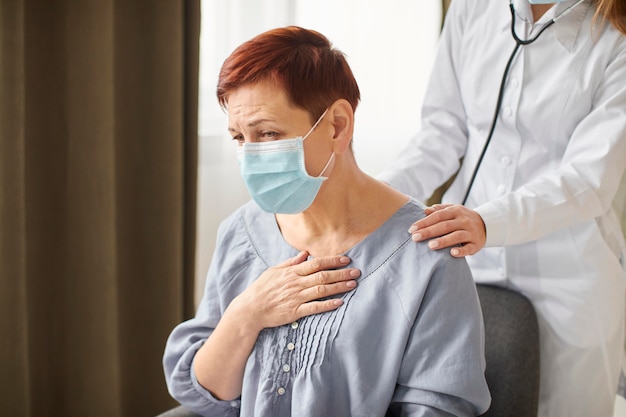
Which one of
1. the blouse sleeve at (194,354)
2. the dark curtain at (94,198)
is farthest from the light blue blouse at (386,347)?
the dark curtain at (94,198)

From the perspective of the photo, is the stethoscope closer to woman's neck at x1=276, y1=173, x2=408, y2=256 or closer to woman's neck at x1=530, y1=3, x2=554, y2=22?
woman's neck at x1=530, y1=3, x2=554, y2=22

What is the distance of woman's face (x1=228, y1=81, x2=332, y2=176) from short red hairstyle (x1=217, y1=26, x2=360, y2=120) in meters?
0.01

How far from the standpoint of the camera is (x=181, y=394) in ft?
5.00

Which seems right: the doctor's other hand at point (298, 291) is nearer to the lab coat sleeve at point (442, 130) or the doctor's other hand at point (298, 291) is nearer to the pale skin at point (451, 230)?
the pale skin at point (451, 230)

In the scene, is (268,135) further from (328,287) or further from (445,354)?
(445,354)

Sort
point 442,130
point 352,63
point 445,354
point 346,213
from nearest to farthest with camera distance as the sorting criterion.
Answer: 1. point 445,354
2. point 346,213
3. point 442,130
4. point 352,63

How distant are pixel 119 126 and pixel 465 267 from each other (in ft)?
4.33

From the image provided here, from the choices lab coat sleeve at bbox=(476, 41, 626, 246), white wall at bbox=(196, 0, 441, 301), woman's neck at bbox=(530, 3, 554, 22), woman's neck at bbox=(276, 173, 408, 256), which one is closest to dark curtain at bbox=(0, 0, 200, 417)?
white wall at bbox=(196, 0, 441, 301)

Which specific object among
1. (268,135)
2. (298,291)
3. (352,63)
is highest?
(352,63)

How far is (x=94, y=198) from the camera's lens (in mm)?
2203

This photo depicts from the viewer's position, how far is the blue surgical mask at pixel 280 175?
135cm

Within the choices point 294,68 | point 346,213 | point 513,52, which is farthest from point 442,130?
point 294,68

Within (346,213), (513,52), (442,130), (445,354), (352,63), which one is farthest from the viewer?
(352,63)

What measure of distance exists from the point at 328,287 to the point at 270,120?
0.33 m
